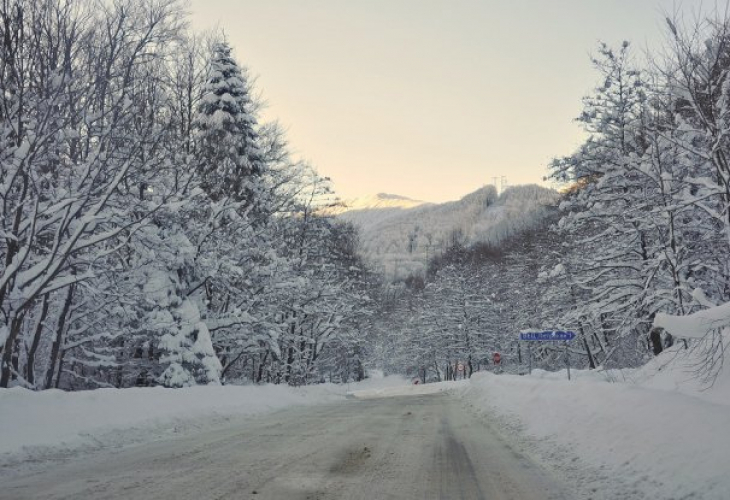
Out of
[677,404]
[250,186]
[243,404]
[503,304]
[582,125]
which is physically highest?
[582,125]

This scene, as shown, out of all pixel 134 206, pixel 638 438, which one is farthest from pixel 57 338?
pixel 638 438

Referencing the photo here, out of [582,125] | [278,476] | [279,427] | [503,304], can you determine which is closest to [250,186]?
[279,427]

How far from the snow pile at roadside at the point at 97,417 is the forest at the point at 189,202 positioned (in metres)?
1.75

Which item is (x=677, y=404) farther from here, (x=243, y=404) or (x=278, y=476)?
(x=243, y=404)

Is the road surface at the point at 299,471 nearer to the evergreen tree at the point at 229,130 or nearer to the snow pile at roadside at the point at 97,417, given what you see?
the snow pile at roadside at the point at 97,417

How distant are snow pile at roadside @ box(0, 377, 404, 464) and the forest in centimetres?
175

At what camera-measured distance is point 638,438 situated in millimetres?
6180

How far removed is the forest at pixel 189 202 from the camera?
9.66 meters

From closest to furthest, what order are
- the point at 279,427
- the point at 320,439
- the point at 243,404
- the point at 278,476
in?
the point at 278,476
the point at 320,439
the point at 279,427
the point at 243,404

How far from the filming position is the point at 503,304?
54.8 metres

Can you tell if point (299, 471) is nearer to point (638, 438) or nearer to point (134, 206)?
point (638, 438)

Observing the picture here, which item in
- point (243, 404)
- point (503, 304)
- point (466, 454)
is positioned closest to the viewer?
point (466, 454)

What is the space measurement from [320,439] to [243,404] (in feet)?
27.1

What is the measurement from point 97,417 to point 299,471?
5383 millimetres
